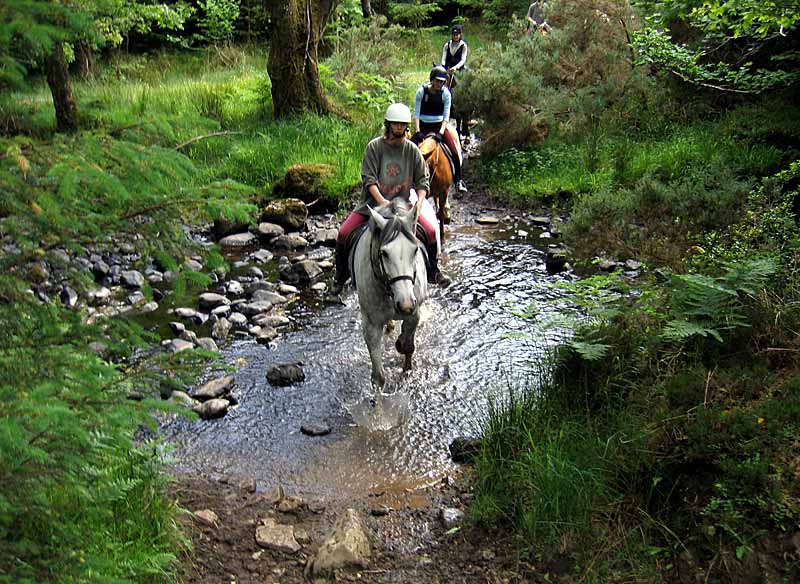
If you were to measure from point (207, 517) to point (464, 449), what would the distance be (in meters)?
2.39

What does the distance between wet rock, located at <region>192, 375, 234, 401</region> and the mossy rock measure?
6.50 meters

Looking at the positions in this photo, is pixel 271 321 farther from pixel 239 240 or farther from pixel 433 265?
pixel 239 240

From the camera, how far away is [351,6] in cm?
2366

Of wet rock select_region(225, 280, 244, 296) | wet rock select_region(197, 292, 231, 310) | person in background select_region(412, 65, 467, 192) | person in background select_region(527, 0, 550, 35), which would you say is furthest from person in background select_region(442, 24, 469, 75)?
wet rock select_region(197, 292, 231, 310)

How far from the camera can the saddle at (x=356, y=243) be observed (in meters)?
7.52

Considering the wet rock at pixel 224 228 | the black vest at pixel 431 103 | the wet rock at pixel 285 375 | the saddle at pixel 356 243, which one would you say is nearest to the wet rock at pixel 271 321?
the wet rock at pixel 285 375

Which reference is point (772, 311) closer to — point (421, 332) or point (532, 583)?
point (532, 583)

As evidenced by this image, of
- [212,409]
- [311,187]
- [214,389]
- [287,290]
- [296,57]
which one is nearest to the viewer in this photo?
[212,409]

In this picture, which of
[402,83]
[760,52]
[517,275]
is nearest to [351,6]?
[402,83]

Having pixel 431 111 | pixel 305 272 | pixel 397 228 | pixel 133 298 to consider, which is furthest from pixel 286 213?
pixel 397 228

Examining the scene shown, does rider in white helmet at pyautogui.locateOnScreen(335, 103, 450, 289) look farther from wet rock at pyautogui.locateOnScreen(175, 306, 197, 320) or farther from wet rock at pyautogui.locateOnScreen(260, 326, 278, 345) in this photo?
wet rock at pyautogui.locateOnScreen(175, 306, 197, 320)

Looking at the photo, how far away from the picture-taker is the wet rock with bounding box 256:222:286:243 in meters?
12.2

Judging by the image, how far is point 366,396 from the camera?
24.4 ft

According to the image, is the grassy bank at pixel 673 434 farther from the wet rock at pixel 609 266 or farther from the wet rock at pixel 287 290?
the wet rock at pixel 287 290
